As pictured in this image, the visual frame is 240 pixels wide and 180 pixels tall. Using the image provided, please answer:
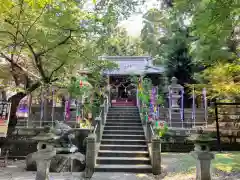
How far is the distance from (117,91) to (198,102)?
7.55m

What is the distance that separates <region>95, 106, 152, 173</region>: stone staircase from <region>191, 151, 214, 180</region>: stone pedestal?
251 centimetres

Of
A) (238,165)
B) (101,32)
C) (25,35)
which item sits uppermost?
(101,32)

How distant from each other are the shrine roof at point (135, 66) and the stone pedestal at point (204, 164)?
1131 centimetres

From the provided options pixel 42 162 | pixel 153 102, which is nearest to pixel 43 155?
pixel 42 162

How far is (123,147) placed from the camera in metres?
8.90

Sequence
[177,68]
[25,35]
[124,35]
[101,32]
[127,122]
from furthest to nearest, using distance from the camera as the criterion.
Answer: [124,35] < [177,68] < [127,122] < [101,32] < [25,35]

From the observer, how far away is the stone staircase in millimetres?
7660

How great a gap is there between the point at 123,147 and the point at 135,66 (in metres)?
13.1

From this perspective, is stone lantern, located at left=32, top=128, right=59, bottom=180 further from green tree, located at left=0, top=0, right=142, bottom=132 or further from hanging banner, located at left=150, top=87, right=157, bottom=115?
hanging banner, located at left=150, top=87, right=157, bottom=115

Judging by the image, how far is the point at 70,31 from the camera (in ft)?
25.2

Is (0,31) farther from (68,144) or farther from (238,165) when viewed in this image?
(238,165)

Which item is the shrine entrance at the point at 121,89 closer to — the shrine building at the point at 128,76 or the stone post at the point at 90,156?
the shrine building at the point at 128,76

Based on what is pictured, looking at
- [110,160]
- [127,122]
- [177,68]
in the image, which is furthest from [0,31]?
[177,68]

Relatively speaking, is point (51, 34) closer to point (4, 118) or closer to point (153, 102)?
point (4, 118)
